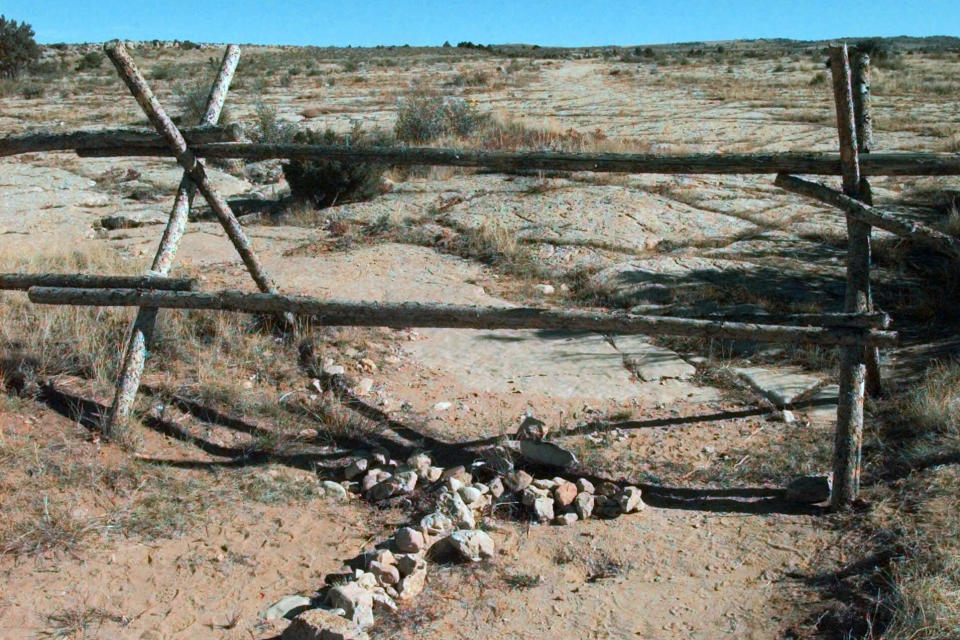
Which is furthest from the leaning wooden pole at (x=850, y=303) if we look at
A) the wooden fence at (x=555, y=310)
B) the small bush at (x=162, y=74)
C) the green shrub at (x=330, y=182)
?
the small bush at (x=162, y=74)

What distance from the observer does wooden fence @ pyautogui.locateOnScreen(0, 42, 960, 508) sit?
13.8ft

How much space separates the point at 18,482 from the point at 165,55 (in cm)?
5133

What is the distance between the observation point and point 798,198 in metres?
9.39

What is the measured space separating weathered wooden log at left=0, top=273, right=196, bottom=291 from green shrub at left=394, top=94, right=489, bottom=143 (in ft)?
26.8

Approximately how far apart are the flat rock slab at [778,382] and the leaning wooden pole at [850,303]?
32.5 inches

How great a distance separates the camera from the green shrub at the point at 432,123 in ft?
42.2

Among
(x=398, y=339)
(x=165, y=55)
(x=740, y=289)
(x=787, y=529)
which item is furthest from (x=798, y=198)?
(x=165, y=55)

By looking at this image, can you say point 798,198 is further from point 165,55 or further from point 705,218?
point 165,55

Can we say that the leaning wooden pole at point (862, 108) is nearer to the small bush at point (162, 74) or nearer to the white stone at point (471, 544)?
the white stone at point (471, 544)

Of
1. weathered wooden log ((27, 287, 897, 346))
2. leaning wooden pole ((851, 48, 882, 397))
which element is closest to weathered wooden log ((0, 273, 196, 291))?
→ weathered wooden log ((27, 287, 897, 346))

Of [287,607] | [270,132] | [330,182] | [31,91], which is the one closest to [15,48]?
[31,91]

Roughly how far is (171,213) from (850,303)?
351cm

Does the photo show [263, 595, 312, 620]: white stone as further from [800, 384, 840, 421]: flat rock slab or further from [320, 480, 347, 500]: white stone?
[800, 384, 840, 421]: flat rock slab

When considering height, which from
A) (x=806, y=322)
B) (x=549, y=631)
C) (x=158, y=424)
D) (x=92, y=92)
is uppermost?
(x=92, y=92)
